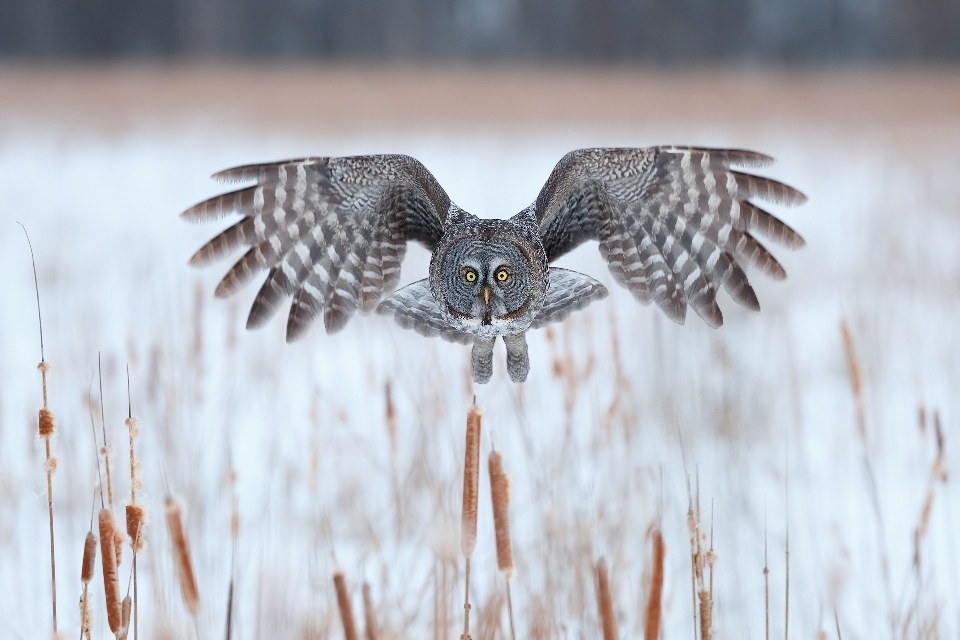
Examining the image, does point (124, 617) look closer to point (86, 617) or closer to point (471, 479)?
point (86, 617)

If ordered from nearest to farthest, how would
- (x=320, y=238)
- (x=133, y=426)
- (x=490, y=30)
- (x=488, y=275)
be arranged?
1. (x=133, y=426)
2. (x=488, y=275)
3. (x=320, y=238)
4. (x=490, y=30)

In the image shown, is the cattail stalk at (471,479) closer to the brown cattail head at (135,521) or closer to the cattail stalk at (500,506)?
the cattail stalk at (500,506)

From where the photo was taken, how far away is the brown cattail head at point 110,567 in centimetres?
118

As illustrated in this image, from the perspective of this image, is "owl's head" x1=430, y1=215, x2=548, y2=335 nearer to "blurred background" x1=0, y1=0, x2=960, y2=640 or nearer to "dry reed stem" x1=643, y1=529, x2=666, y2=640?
"blurred background" x1=0, y1=0, x2=960, y2=640

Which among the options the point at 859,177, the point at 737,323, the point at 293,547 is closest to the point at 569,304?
the point at 293,547

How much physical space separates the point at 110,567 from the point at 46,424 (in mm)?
212

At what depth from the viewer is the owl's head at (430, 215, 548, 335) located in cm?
181

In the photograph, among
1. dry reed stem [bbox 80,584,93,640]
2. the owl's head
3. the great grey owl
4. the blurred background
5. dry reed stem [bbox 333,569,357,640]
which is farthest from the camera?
the blurred background

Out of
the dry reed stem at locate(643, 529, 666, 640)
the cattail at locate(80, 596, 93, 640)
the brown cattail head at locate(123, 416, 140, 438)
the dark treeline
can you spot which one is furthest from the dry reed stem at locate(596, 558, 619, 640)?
the dark treeline

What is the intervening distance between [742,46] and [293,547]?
440 inches

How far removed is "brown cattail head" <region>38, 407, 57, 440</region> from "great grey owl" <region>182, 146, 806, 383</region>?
29.7 inches

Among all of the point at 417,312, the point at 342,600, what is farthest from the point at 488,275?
the point at 342,600

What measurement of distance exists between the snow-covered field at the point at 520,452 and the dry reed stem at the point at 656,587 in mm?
259

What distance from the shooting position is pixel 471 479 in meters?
1.11
